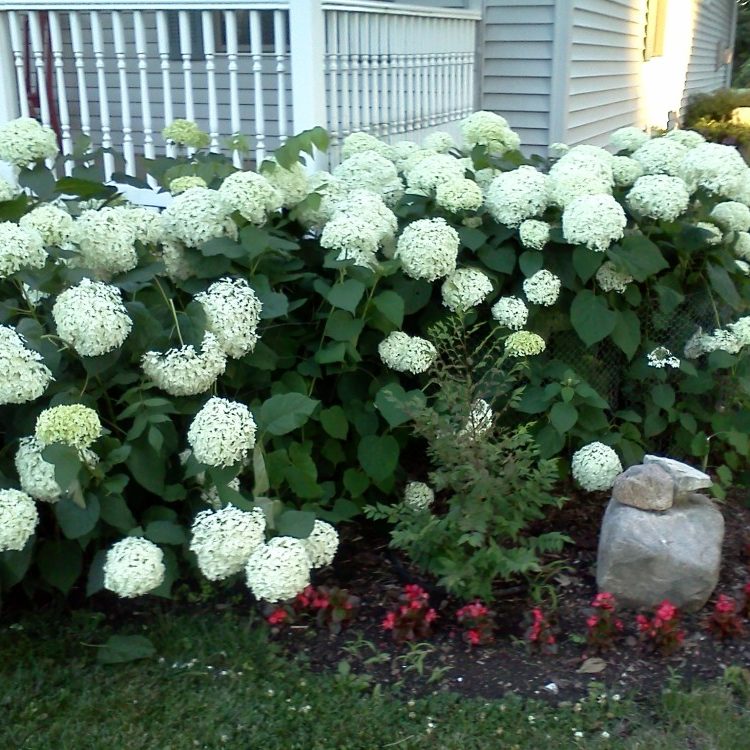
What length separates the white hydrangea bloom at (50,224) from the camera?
3004 millimetres

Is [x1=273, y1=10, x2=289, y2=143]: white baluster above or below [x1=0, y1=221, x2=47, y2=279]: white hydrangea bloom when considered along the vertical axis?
above

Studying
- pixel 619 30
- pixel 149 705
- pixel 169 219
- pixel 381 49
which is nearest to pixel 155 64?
pixel 381 49


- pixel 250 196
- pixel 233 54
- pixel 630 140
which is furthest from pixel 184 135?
pixel 630 140

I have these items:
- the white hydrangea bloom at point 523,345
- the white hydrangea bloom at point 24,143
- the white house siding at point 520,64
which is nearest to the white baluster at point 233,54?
the white hydrangea bloom at point 24,143

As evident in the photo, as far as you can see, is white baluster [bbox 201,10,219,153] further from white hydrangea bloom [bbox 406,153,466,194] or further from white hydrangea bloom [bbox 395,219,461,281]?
white hydrangea bloom [bbox 395,219,461,281]

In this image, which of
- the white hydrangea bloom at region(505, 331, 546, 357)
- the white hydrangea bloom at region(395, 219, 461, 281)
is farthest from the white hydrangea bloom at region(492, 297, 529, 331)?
the white hydrangea bloom at region(395, 219, 461, 281)

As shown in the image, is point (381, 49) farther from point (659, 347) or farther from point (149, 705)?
point (149, 705)

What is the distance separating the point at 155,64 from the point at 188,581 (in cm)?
568

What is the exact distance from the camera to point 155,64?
7.89m

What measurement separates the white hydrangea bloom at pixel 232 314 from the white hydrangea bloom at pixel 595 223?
115 centimetres

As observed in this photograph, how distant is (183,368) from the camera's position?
289 cm

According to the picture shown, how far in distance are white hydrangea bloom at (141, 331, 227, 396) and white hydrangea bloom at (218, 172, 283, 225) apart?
0.53 meters

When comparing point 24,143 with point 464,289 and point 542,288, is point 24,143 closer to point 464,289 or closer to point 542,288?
point 464,289

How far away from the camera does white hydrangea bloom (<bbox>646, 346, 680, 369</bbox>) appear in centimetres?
368
